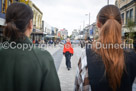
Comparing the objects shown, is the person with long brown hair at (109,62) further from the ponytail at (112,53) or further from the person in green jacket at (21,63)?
the person in green jacket at (21,63)

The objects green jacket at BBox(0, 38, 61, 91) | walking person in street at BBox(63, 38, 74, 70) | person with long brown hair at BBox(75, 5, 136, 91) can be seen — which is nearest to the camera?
green jacket at BBox(0, 38, 61, 91)

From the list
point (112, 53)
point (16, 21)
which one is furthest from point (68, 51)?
point (16, 21)

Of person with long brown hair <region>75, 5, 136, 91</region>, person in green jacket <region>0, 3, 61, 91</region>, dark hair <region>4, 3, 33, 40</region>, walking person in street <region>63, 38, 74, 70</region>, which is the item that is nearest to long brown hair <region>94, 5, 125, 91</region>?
person with long brown hair <region>75, 5, 136, 91</region>

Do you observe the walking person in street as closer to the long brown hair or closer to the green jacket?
the long brown hair

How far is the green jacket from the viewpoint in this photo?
1330mm

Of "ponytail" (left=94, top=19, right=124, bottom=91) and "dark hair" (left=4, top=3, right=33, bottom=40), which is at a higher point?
"dark hair" (left=4, top=3, right=33, bottom=40)

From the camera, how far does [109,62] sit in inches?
59.1

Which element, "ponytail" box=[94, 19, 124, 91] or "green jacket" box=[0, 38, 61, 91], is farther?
"ponytail" box=[94, 19, 124, 91]

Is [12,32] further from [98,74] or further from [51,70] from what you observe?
[98,74]

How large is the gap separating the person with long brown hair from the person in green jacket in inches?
14.7

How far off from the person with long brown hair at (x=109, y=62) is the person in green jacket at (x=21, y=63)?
373mm

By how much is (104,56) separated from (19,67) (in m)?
0.83

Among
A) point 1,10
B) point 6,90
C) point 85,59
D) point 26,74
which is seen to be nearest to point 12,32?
point 26,74

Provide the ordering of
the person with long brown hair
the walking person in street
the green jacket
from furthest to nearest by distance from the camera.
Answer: the walking person in street < the person with long brown hair < the green jacket
